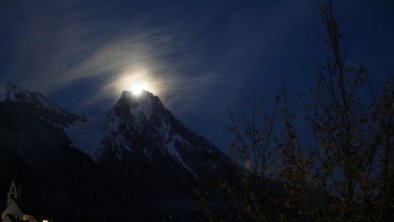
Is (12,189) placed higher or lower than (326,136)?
higher

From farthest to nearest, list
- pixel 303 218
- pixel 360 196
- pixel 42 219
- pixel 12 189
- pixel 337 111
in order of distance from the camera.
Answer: pixel 12 189 < pixel 42 219 < pixel 303 218 < pixel 337 111 < pixel 360 196

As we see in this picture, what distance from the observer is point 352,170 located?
47.2ft

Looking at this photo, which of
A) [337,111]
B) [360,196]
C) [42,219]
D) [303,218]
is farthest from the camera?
[42,219]

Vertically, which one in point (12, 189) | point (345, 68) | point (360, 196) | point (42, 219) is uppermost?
point (12, 189)

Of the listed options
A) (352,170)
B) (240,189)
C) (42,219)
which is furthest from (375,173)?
(42,219)

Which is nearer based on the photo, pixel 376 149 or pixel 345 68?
pixel 376 149

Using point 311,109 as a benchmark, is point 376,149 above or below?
below

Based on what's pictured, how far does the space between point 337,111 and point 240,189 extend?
176 inches

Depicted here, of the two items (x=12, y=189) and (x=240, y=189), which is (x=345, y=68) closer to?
(x=240, y=189)

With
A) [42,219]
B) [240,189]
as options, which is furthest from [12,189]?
[240,189]

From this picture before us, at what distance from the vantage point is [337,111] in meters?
15.3

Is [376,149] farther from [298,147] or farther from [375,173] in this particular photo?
[298,147]

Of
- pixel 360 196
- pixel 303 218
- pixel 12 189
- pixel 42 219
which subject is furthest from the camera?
pixel 12 189

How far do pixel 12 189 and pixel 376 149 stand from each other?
111175 mm
